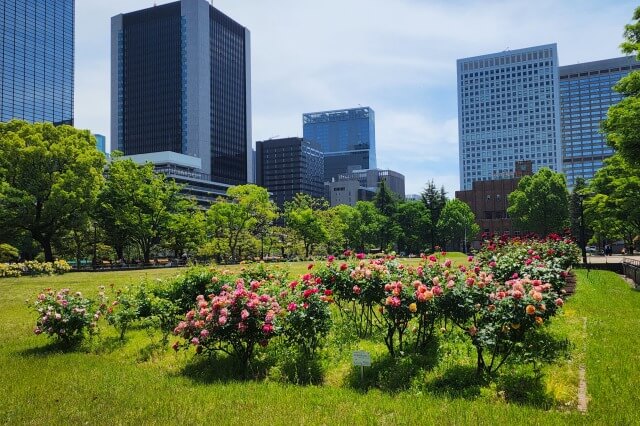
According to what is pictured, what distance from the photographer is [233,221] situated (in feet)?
167

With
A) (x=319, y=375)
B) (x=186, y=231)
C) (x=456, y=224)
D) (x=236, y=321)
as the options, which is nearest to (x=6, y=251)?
(x=186, y=231)

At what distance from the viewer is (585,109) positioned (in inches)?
7146

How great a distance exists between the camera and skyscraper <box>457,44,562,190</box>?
174500mm

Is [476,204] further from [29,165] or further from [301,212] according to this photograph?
[29,165]

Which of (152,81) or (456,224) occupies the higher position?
(152,81)

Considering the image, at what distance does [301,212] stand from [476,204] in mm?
48580

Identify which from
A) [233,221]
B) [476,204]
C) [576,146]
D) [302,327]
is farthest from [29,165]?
[576,146]

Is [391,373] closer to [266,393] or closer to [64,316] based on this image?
[266,393]

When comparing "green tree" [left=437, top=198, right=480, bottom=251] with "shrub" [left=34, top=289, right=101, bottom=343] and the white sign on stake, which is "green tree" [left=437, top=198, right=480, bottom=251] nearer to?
"shrub" [left=34, top=289, right=101, bottom=343]

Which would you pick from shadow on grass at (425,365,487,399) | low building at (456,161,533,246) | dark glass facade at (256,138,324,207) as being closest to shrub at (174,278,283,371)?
shadow on grass at (425,365,487,399)

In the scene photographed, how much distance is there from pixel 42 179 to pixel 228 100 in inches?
5027

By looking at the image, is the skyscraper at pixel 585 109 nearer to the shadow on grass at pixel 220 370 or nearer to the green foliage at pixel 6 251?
the green foliage at pixel 6 251

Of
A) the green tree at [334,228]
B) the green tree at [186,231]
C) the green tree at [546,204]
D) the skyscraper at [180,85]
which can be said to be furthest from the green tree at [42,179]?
the skyscraper at [180,85]

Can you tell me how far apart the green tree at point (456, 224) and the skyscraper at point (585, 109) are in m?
114
